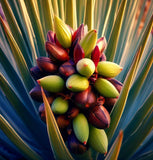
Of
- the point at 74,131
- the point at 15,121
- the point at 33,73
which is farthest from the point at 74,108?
the point at 15,121

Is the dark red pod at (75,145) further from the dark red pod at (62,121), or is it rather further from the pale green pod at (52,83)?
the pale green pod at (52,83)

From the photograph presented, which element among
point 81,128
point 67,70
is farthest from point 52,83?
point 81,128

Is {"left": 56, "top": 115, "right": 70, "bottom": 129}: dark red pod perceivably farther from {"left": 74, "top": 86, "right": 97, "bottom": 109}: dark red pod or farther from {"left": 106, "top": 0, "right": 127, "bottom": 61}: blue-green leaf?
{"left": 106, "top": 0, "right": 127, "bottom": 61}: blue-green leaf

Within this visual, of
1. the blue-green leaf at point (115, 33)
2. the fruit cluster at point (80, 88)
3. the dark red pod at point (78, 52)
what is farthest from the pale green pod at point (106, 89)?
the blue-green leaf at point (115, 33)

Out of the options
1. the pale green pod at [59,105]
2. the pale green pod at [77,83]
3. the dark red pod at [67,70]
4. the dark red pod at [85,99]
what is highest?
the dark red pod at [67,70]

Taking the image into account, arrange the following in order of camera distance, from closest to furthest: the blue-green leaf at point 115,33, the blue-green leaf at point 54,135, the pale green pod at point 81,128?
the blue-green leaf at point 54,135 < the pale green pod at point 81,128 < the blue-green leaf at point 115,33

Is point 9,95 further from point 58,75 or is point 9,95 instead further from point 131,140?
point 131,140
